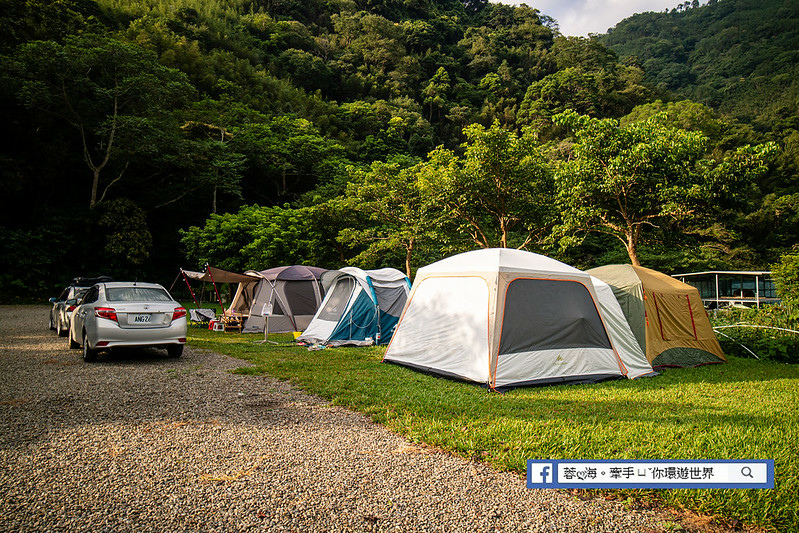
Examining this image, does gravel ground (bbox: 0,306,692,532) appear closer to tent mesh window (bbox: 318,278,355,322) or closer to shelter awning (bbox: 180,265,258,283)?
tent mesh window (bbox: 318,278,355,322)

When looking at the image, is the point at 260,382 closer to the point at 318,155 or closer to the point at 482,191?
the point at 482,191

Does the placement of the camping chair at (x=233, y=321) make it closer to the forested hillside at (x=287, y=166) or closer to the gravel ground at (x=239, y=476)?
the forested hillside at (x=287, y=166)

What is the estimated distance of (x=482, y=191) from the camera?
602 inches

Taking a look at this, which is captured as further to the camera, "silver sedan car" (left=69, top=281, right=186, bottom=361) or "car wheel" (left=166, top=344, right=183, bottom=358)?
"car wheel" (left=166, top=344, right=183, bottom=358)

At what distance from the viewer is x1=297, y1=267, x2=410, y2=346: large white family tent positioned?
10.4m

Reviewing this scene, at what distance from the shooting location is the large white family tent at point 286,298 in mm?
12742

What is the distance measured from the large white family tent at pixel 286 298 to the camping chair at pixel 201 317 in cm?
139

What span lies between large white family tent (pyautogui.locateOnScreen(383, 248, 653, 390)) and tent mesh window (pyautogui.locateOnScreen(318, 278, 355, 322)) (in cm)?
343

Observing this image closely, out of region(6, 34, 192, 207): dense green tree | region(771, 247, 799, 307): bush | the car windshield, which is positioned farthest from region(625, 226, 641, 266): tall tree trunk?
region(6, 34, 192, 207): dense green tree

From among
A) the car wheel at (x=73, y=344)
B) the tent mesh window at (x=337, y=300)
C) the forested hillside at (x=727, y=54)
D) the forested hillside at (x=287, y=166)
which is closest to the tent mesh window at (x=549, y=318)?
the tent mesh window at (x=337, y=300)

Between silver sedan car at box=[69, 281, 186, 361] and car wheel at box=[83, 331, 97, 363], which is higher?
silver sedan car at box=[69, 281, 186, 361]

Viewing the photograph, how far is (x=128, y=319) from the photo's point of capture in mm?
7266
